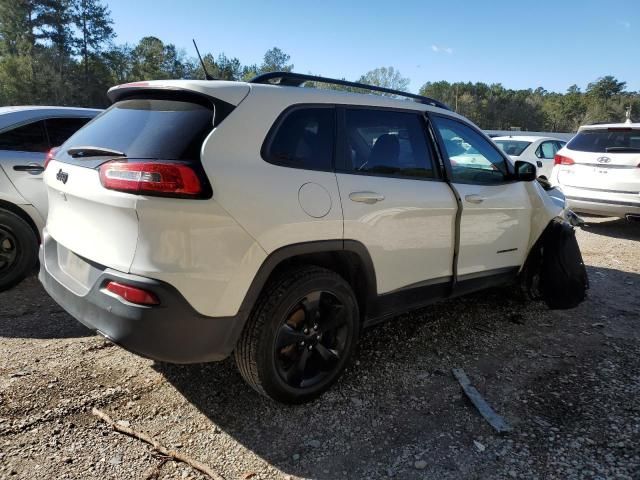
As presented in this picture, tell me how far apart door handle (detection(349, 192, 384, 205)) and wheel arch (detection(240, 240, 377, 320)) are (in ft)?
0.81

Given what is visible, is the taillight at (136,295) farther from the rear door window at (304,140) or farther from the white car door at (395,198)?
the white car door at (395,198)

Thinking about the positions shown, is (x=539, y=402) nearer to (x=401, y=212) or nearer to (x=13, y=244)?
(x=401, y=212)

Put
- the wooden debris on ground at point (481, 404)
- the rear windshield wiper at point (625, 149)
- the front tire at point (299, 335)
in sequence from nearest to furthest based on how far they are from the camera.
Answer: the front tire at point (299, 335)
the wooden debris on ground at point (481, 404)
the rear windshield wiper at point (625, 149)

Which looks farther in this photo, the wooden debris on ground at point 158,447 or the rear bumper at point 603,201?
the rear bumper at point 603,201

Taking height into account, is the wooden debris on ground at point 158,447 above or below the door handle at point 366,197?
below

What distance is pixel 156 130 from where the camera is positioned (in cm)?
226

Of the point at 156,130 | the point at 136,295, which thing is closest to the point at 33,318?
the point at 136,295

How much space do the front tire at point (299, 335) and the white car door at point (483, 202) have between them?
1.20 m

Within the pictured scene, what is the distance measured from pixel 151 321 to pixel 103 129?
3.96 feet

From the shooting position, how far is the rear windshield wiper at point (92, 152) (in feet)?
7.53

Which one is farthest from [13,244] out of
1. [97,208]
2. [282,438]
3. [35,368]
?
[282,438]

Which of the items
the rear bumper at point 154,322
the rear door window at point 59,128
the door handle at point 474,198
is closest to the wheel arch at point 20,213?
the rear door window at point 59,128

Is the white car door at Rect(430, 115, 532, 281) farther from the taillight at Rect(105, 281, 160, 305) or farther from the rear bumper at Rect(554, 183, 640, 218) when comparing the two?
the rear bumper at Rect(554, 183, 640, 218)

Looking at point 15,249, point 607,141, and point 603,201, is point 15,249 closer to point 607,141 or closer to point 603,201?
point 603,201
